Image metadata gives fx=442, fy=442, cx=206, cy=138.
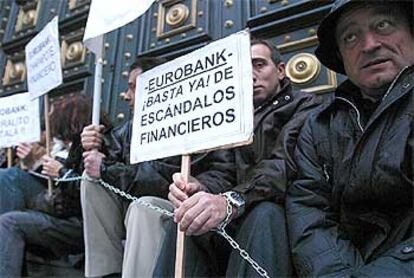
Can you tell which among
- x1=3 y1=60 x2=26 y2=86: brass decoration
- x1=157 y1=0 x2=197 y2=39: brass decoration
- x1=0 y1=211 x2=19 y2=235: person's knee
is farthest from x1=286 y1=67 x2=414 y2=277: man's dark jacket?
x1=3 y1=60 x2=26 y2=86: brass decoration

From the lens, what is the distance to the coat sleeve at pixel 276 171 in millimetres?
899

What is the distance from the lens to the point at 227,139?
0.86 metres

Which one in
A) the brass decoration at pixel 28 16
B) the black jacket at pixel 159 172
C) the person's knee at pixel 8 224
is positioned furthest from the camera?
the brass decoration at pixel 28 16

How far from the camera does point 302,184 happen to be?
92 centimetres

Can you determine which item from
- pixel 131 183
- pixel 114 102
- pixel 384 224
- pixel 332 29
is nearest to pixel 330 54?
pixel 332 29

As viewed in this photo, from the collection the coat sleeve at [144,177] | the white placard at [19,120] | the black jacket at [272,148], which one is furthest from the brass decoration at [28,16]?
the black jacket at [272,148]

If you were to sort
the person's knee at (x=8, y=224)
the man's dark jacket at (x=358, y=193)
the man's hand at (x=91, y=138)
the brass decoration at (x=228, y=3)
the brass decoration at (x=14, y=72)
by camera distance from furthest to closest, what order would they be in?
the brass decoration at (x=14, y=72)
the brass decoration at (x=228, y=3)
the person's knee at (x=8, y=224)
the man's hand at (x=91, y=138)
the man's dark jacket at (x=358, y=193)

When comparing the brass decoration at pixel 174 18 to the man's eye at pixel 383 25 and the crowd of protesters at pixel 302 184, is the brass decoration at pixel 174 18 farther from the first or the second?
the man's eye at pixel 383 25

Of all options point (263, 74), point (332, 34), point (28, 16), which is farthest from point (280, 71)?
point (28, 16)

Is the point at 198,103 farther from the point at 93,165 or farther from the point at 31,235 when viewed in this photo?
the point at 31,235

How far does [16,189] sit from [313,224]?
1.21 m

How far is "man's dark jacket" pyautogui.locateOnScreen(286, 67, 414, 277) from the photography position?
76 centimetres

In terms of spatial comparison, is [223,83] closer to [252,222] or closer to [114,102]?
[252,222]

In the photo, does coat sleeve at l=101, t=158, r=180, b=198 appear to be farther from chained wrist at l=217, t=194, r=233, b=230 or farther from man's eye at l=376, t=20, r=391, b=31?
man's eye at l=376, t=20, r=391, b=31
